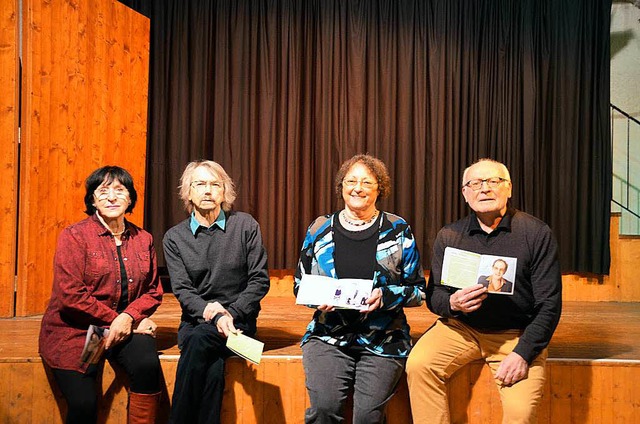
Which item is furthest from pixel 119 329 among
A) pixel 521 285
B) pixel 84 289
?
pixel 521 285

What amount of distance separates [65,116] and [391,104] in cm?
266

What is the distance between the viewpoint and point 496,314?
2.51m

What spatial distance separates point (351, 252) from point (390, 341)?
1.38 feet

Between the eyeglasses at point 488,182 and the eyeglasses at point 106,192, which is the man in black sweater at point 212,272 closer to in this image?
the eyeglasses at point 106,192

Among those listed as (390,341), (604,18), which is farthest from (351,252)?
(604,18)

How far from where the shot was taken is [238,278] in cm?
277

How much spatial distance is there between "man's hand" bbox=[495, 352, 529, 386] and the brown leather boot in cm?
149

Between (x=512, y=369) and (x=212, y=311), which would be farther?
(x=212, y=311)

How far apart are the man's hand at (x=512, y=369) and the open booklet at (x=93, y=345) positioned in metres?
1.66

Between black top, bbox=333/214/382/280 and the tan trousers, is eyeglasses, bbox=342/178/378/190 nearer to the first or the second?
black top, bbox=333/214/382/280

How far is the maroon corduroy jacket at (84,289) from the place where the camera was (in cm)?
252

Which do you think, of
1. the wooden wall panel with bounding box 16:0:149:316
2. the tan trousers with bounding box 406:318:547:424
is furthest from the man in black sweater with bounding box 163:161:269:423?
the wooden wall panel with bounding box 16:0:149:316

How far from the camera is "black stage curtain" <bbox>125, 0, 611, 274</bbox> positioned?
A: 16.6 ft

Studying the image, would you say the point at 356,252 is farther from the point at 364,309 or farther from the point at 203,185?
the point at 203,185
